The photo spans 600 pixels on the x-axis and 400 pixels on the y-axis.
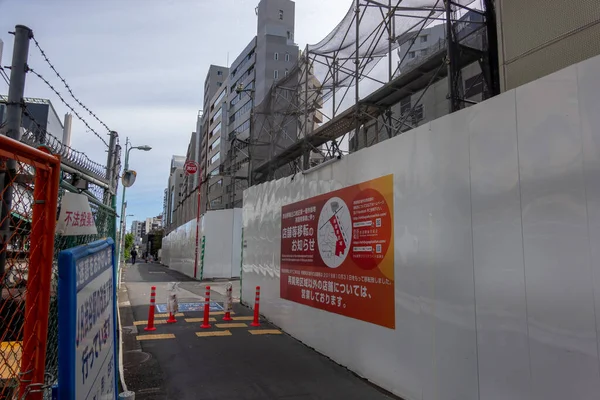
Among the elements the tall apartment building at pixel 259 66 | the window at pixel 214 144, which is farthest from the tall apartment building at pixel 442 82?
the window at pixel 214 144

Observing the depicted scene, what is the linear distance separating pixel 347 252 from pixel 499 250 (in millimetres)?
2813

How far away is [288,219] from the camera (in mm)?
8945

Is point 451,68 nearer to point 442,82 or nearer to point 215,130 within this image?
point 442,82

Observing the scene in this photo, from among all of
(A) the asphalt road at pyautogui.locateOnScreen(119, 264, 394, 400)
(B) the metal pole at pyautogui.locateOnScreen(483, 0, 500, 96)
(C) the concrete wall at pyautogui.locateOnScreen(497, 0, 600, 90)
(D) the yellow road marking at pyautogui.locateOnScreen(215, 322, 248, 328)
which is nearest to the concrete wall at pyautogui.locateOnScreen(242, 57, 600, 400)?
(A) the asphalt road at pyautogui.locateOnScreen(119, 264, 394, 400)

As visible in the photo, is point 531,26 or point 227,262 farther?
point 227,262

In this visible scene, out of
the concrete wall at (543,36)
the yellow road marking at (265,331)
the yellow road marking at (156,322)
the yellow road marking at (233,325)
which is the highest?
the concrete wall at (543,36)

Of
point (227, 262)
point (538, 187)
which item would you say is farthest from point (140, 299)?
point (538, 187)

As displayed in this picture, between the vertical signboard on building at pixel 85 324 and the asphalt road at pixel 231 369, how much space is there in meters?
2.63

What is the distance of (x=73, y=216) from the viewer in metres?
2.50

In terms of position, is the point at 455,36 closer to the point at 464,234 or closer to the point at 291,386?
the point at 464,234

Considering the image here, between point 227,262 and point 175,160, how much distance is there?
90.4 metres

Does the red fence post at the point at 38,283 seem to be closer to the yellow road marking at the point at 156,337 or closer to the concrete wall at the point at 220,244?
the yellow road marking at the point at 156,337

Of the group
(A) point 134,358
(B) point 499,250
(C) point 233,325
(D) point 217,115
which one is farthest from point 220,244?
(D) point 217,115

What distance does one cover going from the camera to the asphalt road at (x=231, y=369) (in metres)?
5.24
